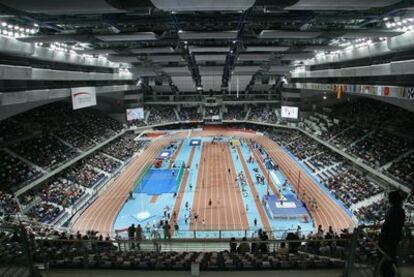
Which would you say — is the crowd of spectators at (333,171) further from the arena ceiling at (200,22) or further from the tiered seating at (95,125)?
the tiered seating at (95,125)

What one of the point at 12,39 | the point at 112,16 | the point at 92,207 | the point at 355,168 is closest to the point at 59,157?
the point at 92,207

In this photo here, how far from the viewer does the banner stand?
28.0 meters

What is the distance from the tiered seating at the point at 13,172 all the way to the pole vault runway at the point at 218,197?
12388 mm

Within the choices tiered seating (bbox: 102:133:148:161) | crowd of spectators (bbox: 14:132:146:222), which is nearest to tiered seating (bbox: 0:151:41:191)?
crowd of spectators (bbox: 14:132:146:222)

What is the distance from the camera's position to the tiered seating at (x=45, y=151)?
80.1 feet

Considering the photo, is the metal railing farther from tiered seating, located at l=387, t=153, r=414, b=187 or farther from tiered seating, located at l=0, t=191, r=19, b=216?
tiered seating, located at l=0, t=191, r=19, b=216

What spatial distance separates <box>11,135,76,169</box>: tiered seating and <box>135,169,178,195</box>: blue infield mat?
737 centimetres

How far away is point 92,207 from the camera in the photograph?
75.2 feet

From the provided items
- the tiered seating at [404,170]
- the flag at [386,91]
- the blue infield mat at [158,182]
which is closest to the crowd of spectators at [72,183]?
the blue infield mat at [158,182]

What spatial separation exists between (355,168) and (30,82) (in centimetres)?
2837

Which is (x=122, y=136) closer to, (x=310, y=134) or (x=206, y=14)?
(x=310, y=134)

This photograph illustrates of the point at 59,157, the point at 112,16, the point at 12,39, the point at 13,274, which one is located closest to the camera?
the point at 13,274

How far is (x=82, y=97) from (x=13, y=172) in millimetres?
10566

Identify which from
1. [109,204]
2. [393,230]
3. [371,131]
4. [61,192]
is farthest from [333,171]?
[393,230]
